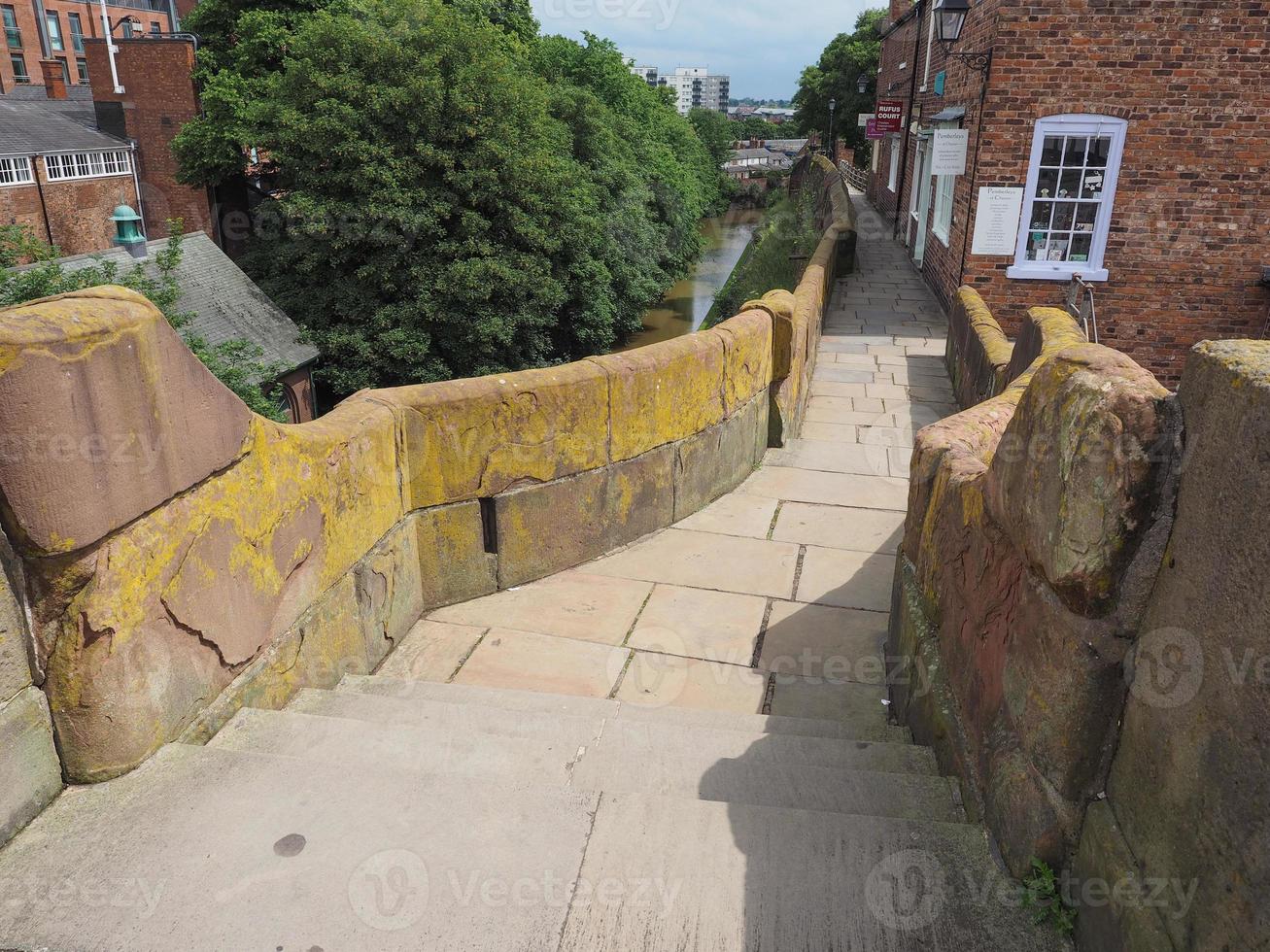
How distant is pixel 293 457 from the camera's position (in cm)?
315

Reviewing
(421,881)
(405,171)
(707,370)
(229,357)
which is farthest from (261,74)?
(421,881)

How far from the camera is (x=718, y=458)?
6105 millimetres

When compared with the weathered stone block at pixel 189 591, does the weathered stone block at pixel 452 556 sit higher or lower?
lower

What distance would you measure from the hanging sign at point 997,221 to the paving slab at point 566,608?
785 cm

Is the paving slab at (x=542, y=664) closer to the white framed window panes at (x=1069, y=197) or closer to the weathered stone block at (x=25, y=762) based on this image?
the weathered stone block at (x=25, y=762)

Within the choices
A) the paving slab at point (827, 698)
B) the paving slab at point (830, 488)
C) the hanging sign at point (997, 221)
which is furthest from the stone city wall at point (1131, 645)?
the hanging sign at point (997, 221)

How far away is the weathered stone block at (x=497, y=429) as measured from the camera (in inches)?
163

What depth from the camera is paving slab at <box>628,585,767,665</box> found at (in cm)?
443

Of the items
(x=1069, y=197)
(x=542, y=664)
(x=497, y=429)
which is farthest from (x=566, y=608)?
(x=1069, y=197)

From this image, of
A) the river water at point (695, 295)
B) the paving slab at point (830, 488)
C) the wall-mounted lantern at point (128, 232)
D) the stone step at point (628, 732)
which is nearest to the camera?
the stone step at point (628, 732)

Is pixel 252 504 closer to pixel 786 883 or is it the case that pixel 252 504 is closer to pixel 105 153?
pixel 786 883

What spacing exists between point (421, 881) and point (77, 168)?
115 feet

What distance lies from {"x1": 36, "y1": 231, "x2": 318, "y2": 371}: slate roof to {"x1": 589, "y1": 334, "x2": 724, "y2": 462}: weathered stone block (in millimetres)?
12386

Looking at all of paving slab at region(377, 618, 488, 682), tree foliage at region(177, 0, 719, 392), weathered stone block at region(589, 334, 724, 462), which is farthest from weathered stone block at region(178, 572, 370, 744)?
tree foliage at region(177, 0, 719, 392)
